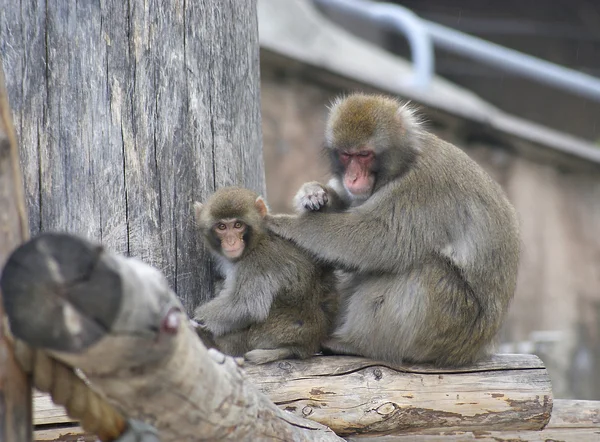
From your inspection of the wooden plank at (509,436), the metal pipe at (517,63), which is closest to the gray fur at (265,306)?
the wooden plank at (509,436)

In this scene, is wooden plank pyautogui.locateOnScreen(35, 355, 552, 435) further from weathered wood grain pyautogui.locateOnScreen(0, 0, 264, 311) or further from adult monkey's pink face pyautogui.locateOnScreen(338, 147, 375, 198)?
adult monkey's pink face pyautogui.locateOnScreen(338, 147, 375, 198)

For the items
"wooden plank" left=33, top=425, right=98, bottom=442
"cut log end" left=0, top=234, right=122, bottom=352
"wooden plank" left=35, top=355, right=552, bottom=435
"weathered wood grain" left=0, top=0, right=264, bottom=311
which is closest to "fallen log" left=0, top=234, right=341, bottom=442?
"cut log end" left=0, top=234, right=122, bottom=352

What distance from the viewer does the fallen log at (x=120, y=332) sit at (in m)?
2.68

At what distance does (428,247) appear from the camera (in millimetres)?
5445

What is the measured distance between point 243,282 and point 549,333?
7.12 metres

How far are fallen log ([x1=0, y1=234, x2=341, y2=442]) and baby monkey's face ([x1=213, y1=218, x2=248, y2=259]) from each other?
1666 mm

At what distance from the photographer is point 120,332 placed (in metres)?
2.78

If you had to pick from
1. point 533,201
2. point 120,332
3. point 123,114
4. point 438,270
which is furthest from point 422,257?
point 533,201

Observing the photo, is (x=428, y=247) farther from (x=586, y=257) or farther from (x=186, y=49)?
(x=586, y=257)

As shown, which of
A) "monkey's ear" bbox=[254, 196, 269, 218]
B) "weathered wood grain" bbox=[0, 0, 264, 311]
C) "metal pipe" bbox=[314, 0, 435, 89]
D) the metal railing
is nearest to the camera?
Answer: "weathered wood grain" bbox=[0, 0, 264, 311]

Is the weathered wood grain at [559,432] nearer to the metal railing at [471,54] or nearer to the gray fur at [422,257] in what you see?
the gray fur at [422,257]

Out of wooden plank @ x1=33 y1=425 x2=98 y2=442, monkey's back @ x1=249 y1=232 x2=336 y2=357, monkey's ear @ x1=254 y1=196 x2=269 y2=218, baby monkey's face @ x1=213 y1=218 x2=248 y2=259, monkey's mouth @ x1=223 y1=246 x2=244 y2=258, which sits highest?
monkey's ear @ x1=254 y1=196 x2=269 y2=218

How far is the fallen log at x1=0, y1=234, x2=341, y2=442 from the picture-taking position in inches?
105

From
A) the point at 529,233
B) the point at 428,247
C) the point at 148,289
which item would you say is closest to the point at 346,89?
the point at 529,233
